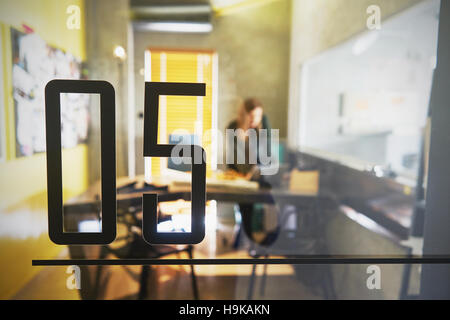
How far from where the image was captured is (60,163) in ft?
1.71

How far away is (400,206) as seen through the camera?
4.87 feet

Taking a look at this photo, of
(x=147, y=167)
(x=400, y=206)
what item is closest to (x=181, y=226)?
(x=147, y=167)

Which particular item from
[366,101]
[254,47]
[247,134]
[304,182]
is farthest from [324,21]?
[366,101]

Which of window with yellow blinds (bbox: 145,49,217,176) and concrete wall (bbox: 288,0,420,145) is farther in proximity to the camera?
concrete wall (bbox: 288,0,420,145)

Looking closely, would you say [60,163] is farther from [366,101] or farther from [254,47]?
[366,101]

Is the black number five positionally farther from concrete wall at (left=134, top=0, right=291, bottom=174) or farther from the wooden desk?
concrete wall at (left=134, top=0, right=291, bottom=174)

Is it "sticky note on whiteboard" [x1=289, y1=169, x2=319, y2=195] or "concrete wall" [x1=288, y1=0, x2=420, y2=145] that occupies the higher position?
"concrete wall" [x1=288, y1=0, x2=420, y2=145]

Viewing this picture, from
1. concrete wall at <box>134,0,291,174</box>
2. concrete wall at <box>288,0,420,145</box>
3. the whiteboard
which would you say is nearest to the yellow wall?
concrete wall at <box>134,0,291,174</box>

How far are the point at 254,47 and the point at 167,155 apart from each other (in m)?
1.03

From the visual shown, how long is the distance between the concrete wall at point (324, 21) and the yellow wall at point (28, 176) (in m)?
0.62

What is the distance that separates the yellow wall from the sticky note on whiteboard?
126 cm

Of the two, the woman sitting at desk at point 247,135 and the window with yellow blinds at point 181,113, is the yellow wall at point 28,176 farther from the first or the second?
the woman sitting at desk at point 247,135

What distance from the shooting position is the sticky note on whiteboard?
5.61 feet
